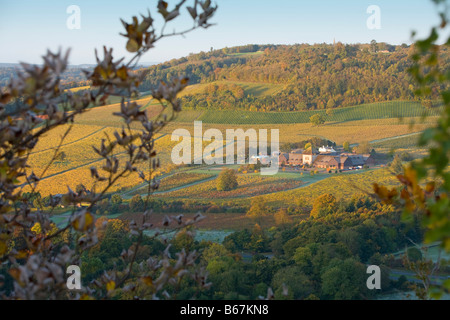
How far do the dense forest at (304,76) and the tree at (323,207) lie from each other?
641 inches

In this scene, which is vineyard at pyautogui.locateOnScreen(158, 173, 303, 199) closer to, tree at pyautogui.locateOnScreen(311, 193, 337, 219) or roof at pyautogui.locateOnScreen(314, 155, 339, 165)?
roof at pyautogui.locateOnScreen(314, 155, 339, 165)

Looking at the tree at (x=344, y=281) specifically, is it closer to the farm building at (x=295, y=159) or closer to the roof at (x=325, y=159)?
the roof at (x=325, y=159)

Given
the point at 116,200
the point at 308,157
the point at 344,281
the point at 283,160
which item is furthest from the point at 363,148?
the point at 344,281

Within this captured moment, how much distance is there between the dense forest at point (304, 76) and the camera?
31.5 m

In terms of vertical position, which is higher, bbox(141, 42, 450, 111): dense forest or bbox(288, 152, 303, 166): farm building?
bbox(141, 42, 450, 111): dense forest

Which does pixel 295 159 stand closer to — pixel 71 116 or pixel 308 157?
pixel 308 157

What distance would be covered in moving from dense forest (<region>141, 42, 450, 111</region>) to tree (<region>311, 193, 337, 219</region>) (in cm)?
1628

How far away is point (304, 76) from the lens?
118 ft

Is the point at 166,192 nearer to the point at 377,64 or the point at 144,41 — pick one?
the point at 144,41

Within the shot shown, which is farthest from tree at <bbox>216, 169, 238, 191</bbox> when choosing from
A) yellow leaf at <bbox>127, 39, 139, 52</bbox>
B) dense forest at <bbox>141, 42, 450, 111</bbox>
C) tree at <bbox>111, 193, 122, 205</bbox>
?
yellow leaf at <bbox>127, 39, 139, 52</bbox>

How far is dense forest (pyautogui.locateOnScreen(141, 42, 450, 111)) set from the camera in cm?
3155

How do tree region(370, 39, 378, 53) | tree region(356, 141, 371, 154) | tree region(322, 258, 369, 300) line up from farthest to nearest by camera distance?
tree region(370, 39, 378, 53) → tree region(356, 141, 371, 154) → tree region(322, 258, 369, 300)

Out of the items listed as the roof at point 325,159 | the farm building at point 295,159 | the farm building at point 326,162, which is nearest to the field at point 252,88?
the farm building at point 295,159
